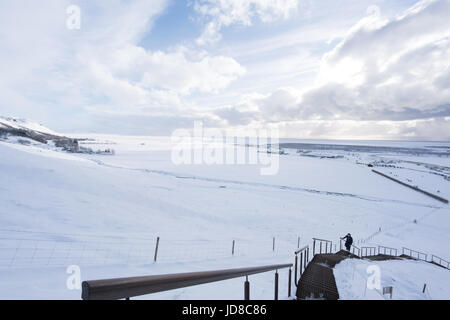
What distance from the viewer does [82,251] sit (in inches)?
249

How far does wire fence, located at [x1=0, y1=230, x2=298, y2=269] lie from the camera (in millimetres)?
5301

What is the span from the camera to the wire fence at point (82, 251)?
5301 mm

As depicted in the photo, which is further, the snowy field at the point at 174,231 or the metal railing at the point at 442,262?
the metal railing at the point at 442,262

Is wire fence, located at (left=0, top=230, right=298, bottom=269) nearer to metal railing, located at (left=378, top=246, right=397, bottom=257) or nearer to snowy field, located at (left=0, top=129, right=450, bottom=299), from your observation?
snowy field, located at (left=0, top=129, right=450, bottom=299)

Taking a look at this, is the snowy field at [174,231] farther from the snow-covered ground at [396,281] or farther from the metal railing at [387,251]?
the metal railing at [387,251]

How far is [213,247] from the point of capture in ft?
31.3

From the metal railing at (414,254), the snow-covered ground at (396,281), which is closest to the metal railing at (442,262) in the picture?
the metal railing at (414,254)

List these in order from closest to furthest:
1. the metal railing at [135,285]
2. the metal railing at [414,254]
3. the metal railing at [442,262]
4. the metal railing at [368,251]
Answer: the metal railing at [135,285] < the metal railing at [442,262] < the metal railing at [414,254] < the metal railing at [368,251]

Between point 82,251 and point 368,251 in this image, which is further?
point 368,251

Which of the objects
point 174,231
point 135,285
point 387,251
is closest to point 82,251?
point 174,231

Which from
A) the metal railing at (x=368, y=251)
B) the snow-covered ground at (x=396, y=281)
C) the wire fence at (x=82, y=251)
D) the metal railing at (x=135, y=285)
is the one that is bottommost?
the metal railing at (x=368, y=251)

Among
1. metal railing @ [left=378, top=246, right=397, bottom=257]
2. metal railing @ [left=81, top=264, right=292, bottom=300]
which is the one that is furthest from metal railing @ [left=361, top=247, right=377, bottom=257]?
metal railing @ [left=81, top=264, right=292, bottom=300]

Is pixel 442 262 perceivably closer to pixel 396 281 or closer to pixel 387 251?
pixel 387 251
